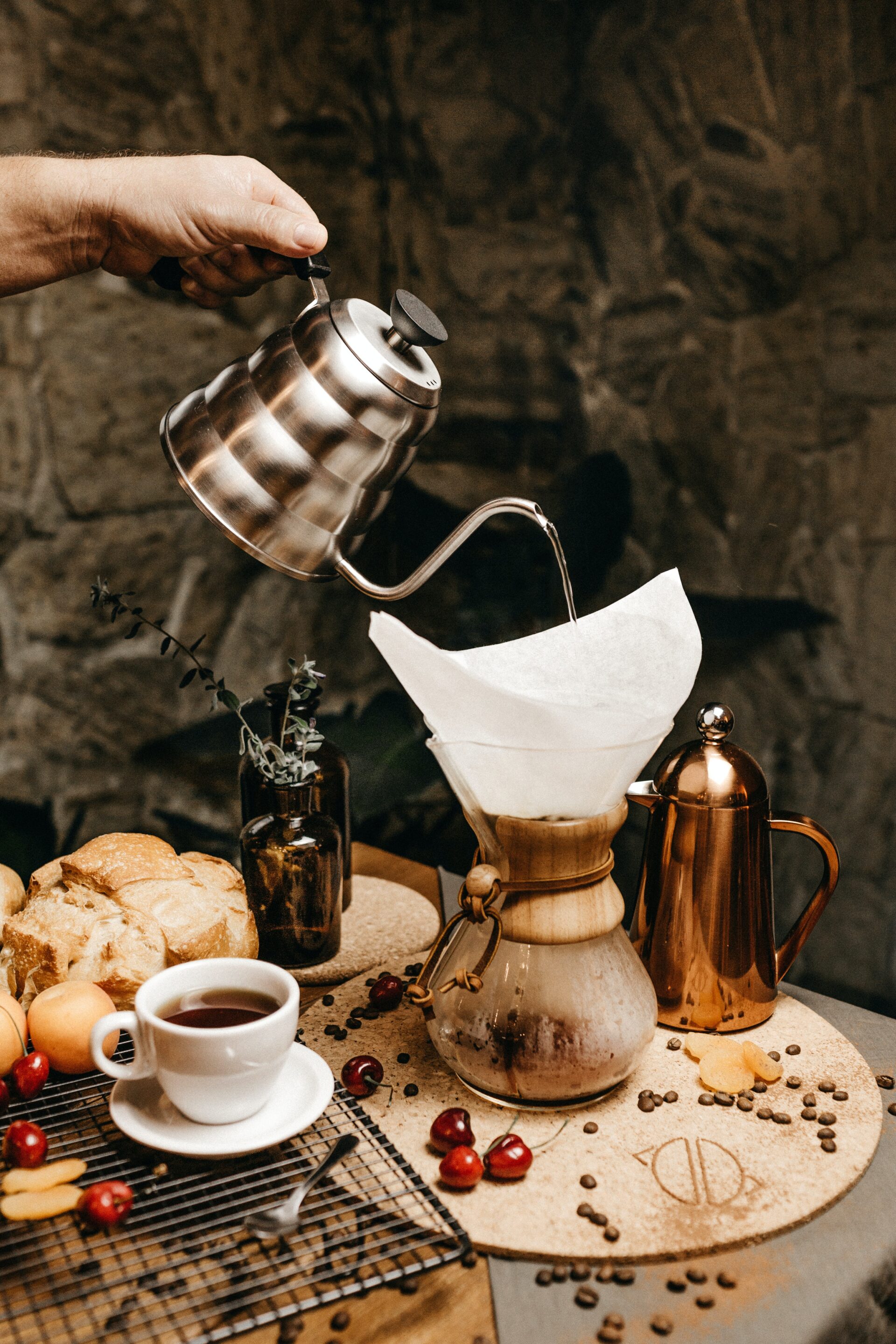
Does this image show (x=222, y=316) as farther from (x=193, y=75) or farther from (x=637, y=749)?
(x=637, y=749)

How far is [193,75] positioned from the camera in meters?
1.52

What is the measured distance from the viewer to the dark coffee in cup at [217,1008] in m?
0.71

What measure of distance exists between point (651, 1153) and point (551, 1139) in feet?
0.24

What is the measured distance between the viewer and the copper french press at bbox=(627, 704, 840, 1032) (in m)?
0.87

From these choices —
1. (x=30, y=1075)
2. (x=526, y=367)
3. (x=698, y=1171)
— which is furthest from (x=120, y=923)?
(x=526, y=367)

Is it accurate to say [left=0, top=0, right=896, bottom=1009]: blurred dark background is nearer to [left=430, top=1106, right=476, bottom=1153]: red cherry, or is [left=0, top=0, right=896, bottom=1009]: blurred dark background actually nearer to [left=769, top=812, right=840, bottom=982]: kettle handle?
[left=769, top=812, right=840, bottom=982]: kettle handle

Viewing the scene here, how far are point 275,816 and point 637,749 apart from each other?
1.40 feet

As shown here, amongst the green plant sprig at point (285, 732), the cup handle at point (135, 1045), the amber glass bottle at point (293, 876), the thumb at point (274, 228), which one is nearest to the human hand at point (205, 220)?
the thumb at point (274, 228)

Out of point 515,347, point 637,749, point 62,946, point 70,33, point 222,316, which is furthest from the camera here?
point 515,347

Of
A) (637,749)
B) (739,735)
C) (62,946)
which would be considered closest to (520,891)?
(637,749)

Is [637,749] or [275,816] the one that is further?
[275,816]

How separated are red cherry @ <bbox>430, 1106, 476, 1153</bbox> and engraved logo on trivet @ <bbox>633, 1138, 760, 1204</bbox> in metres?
0.12

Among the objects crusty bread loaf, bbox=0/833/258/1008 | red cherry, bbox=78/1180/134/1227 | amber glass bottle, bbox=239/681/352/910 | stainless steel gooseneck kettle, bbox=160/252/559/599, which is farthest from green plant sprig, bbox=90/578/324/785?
red cherry, bbox=78/1180/134/1227

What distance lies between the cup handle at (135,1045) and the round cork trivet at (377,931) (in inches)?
12.9
